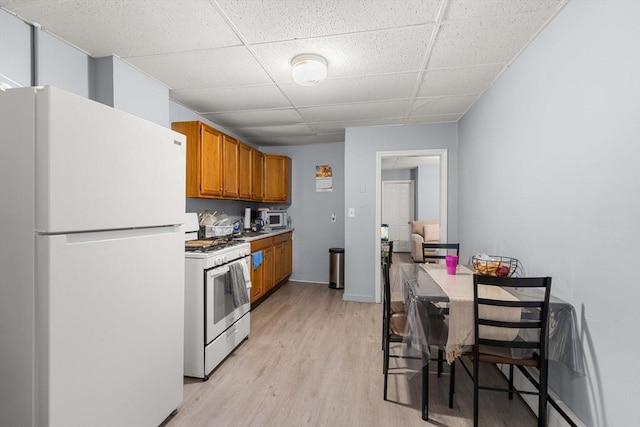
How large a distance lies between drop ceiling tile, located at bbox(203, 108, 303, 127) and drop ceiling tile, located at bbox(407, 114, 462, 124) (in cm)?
144

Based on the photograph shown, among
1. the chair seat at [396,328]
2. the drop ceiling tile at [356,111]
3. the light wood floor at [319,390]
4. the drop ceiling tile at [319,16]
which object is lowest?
the light wood floor at [319,390]

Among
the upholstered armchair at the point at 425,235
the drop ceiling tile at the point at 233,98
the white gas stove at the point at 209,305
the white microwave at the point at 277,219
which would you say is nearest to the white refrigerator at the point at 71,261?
the white gas stove at the point at 209,305

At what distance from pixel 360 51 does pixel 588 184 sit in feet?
5.27

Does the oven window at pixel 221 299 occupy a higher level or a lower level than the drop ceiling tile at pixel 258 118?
lower

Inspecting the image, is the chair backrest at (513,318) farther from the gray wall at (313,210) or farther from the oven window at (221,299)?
the gray wall at (313,210)

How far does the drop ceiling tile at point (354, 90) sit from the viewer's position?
2586 millimetres

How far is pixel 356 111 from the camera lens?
3.42 meters

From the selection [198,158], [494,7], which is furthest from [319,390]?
[494,7]

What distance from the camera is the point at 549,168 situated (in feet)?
5.79

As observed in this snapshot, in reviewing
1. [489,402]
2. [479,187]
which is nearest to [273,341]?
[489,402]

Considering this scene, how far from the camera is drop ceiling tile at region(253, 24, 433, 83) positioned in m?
1.94

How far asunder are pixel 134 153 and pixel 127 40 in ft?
3.59

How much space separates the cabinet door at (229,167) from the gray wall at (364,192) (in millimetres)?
1493

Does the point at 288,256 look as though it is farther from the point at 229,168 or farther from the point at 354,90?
the point at 354,90
